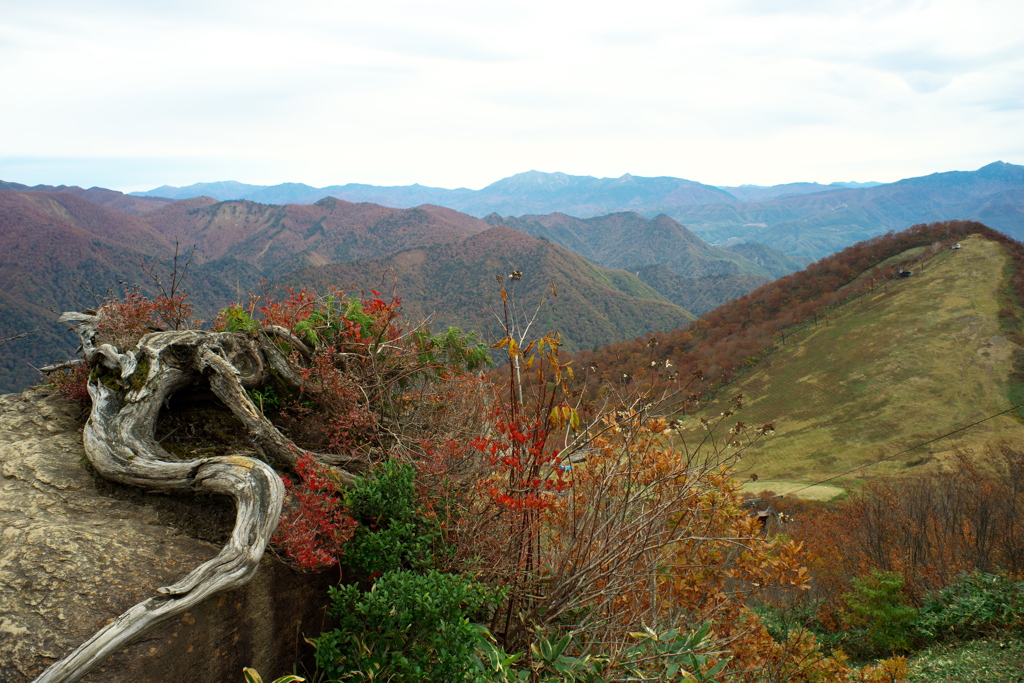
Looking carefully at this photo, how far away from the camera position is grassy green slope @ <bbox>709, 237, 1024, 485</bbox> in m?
50.2

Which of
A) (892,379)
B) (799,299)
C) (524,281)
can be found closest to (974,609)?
(892,379)

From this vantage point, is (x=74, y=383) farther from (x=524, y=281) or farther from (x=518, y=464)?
(x=524, y=281)

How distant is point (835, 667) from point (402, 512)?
546cm

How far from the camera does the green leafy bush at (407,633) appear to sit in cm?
329

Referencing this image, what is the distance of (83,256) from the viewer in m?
148

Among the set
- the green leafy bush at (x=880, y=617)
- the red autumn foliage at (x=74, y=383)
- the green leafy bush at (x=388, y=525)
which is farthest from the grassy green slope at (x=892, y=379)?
the red autumn foliage at (x=74, y=383)

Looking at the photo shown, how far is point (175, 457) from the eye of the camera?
454 cm

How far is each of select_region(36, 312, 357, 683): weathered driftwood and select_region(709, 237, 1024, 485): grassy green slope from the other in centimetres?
4609

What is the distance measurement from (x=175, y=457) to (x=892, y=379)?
2997 inches

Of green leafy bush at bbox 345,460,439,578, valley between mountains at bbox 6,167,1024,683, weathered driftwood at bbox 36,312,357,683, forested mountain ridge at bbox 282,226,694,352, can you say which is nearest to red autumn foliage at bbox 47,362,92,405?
valley between mountains at bbox 6,167,1024,683

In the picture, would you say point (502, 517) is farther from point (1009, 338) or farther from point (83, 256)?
point (83, 256)

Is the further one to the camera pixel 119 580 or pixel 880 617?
pixel 880 617

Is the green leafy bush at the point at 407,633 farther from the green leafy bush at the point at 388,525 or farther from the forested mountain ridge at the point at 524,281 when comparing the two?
the forested mountain ridge at the point at 524,281

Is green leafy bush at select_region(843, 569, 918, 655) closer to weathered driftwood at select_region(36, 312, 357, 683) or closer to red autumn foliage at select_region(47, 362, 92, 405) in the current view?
weathered driftwood at select_region(36, 312, 357, 683)
